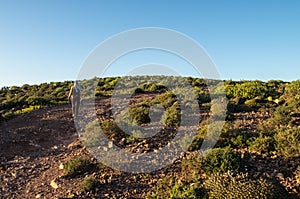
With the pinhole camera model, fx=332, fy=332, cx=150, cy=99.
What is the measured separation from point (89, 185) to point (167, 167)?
7.40 ft

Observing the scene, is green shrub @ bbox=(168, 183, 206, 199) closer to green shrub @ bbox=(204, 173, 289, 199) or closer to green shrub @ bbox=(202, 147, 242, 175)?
green shrub @ bbox=(204, 173, 289, 199)

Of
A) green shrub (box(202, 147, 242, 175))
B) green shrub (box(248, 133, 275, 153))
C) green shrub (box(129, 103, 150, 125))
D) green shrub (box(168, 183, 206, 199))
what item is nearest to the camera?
green shrub (box(168, 183, 206, 199))

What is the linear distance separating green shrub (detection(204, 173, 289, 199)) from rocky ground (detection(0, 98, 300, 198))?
2.37 feet

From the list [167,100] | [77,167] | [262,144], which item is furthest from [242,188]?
[167,100]

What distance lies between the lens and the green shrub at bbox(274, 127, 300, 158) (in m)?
9.16

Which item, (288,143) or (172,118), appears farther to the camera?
(172,118)

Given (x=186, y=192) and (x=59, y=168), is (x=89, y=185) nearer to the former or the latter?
(x=59, y=168)

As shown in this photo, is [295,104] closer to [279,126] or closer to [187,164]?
[279,126]

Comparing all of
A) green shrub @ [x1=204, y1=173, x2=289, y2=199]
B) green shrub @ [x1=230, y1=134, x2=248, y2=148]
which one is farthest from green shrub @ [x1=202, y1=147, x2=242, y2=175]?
green shrub @ [x1=230, y1=134, x2=248, y2=148]

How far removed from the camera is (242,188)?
7066mm

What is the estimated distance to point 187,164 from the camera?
912cm

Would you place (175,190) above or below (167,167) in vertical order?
below

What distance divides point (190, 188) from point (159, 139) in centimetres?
406

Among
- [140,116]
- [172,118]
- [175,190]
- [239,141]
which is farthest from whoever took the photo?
[140,116]
